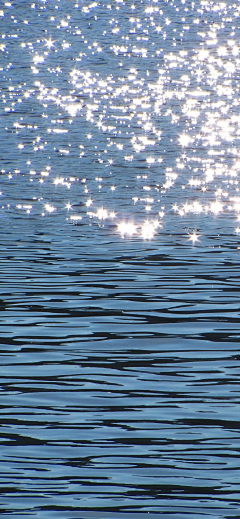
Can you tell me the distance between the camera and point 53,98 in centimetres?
4641

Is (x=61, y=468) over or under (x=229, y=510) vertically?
over

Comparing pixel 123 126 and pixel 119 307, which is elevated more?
pixel 123 126

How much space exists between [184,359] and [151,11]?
88823 mm

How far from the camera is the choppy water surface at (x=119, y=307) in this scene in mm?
10680

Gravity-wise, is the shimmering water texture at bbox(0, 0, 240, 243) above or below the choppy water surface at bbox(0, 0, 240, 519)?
above

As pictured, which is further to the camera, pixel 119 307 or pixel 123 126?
pixel 123 126

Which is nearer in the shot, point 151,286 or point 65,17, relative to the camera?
point 151,286

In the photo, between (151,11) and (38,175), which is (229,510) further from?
(151,11)

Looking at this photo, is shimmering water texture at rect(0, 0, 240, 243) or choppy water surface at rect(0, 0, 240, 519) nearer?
choppy water surface at rect(0, 0, 240, 519)

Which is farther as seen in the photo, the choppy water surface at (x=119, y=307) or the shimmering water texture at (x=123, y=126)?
the shimmering water texture at (x=123, y=126)

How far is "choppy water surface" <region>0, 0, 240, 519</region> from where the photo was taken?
10680mm

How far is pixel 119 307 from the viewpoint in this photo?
1700 centimetres

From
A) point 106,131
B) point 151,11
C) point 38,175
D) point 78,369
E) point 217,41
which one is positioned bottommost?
point 78,369

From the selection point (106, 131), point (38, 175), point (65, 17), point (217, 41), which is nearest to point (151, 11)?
point (65, 17)
